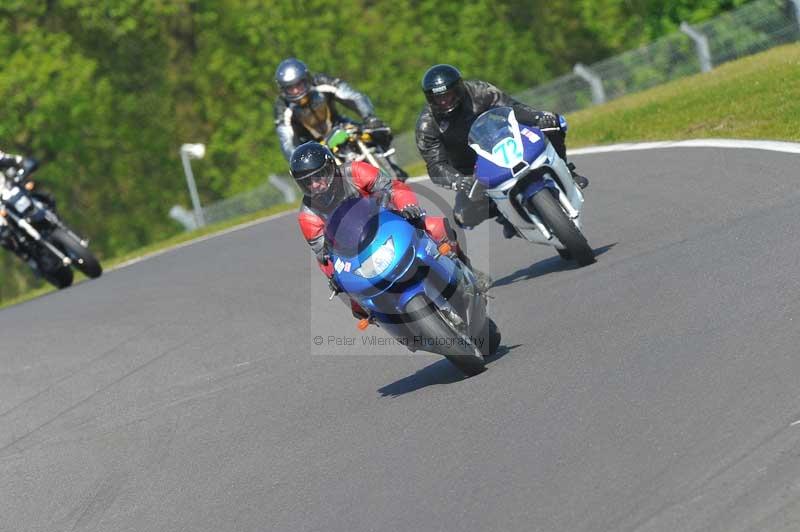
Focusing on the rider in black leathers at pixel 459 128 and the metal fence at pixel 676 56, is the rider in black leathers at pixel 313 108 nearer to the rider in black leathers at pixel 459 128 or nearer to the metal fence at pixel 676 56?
the rider in black leathers at pixel 459 128

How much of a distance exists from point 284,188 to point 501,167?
19262 mm

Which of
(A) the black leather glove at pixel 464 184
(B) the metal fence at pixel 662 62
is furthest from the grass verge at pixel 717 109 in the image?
(A) the black leather glove at pixel 464 184

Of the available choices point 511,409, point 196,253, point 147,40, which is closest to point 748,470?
point 511,409

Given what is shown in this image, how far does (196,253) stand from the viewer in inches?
861

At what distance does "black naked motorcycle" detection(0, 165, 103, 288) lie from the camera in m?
20.1

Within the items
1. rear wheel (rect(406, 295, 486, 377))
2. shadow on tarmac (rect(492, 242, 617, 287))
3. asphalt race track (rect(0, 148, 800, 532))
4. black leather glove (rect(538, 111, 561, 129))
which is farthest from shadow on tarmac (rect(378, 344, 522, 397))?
black leather glove (rect(538, 111, 561, 129))

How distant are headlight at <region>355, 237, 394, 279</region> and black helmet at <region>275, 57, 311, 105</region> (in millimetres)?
7207

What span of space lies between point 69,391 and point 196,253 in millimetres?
9377

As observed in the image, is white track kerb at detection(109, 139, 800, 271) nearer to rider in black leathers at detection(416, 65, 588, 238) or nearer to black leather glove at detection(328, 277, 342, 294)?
rider in black leathers at detection(416, 65, 588, 238)

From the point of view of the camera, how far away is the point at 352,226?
9109mm


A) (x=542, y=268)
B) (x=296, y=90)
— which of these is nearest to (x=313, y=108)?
(x=296, y=90)

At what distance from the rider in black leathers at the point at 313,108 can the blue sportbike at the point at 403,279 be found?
6961 millimetres

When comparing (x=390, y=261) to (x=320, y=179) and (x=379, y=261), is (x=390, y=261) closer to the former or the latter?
(x=379, y=261)

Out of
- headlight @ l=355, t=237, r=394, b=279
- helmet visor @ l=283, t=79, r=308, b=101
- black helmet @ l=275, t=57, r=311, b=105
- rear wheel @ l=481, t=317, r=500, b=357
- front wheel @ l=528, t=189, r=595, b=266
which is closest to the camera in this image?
headlight @ l=355, t=237, r=394, b=279
